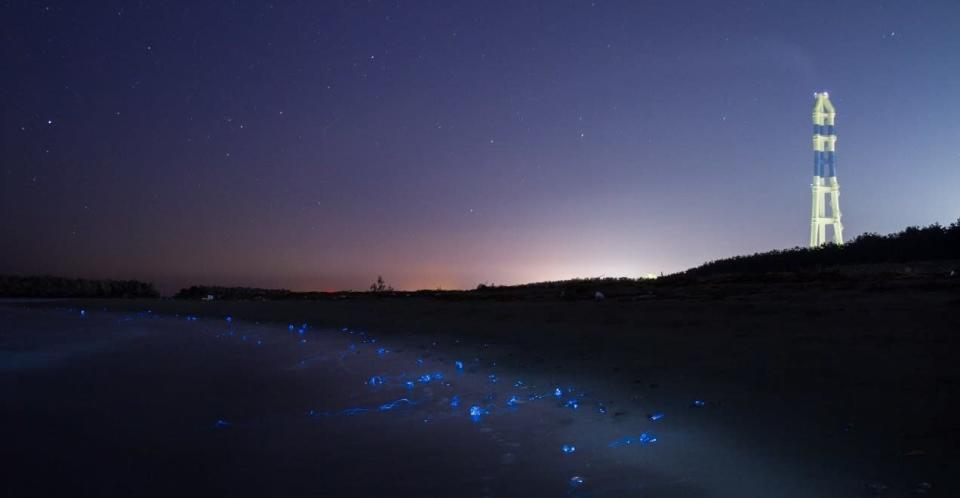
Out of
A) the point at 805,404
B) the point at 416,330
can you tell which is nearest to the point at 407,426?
the point at 805,404

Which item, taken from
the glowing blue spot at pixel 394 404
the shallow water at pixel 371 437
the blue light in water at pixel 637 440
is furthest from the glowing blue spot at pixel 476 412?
the blue light in water at pixel 637 440

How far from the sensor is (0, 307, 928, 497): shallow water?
360cm

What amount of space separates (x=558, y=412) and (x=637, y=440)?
1.03m

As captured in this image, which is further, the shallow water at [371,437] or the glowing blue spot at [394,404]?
the glowing blue spot at [394,404]

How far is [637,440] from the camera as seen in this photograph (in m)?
4.37

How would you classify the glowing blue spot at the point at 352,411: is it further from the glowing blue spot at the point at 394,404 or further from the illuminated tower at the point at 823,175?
the illuminated tower at the point at 823,175

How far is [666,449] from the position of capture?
414 cm

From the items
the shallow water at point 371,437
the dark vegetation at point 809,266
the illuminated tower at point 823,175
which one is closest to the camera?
the shallow water at point 371,437

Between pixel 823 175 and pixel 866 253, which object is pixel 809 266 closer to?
pixel 866 253

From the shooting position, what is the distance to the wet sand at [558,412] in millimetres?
3623

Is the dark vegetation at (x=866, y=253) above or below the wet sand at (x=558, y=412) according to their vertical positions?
above

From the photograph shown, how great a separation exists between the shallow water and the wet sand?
2 cm

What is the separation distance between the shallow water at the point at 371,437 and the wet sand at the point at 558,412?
0.07 feet

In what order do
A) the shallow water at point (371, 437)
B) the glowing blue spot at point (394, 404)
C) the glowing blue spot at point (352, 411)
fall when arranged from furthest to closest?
the glowing blue spot at point (394, 404) → the glowing blue spot at point (352, 411) → the shallow water at point (371, 437)
